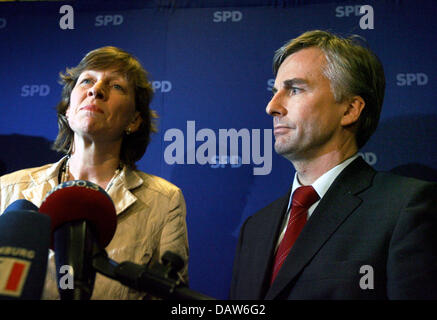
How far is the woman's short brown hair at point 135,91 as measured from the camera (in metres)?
1.92

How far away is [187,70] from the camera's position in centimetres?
233

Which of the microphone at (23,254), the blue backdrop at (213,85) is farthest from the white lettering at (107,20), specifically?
the microphone at (23,254)

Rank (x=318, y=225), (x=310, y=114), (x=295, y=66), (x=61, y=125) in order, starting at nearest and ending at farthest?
(x=318, y=225), (x=310, y=114), (x=295, y=66), (x=61, y=125)

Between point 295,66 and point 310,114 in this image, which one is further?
point 295,66

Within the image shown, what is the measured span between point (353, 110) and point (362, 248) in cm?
60

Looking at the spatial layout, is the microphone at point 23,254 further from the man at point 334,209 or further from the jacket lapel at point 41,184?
the jacket lapel at point 41,184

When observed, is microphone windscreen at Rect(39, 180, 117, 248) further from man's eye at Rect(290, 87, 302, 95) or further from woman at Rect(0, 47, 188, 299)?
man's eye at Rect(290, 87, 302, 95)

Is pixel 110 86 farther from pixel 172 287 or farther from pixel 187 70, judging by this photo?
pixel 172 287

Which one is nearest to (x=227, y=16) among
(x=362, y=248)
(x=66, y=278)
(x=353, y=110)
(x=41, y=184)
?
(x=353, y=110)

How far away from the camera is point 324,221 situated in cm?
135

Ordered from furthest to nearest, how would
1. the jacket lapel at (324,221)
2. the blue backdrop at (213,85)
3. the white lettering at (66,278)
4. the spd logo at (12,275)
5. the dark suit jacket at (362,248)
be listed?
the blue backdrop at (213,85), the jacket lapel at (324,221), the dark suit jacket at (362,248), the white lettering at (66,278), the spd logo at (12,275)

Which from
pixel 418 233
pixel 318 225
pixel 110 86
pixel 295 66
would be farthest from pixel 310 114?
pixel 110 86

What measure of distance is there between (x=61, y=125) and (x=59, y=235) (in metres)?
1.26

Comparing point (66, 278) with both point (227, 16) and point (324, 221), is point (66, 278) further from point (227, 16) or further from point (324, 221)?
point (227, 16)
